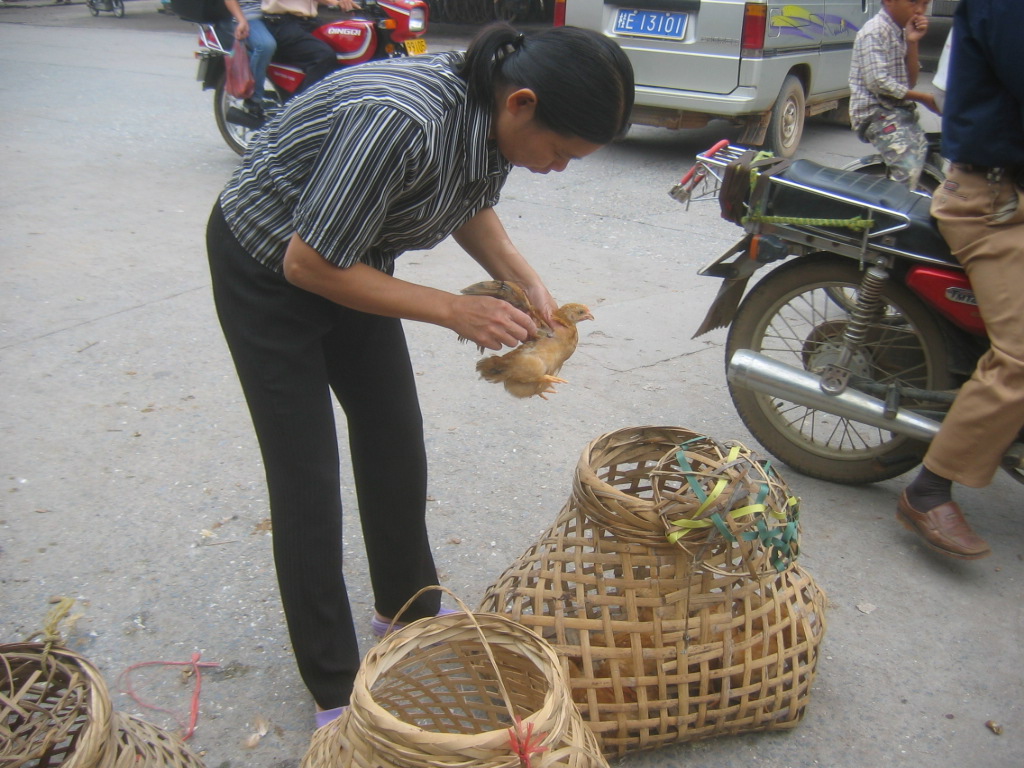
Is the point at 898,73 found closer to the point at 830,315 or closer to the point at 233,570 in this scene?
the point at 830,315

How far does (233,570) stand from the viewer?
287cm

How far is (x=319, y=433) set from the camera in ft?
6.73

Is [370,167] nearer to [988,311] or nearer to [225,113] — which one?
[988,311]

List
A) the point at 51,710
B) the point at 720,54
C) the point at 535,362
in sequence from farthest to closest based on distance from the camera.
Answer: the point at 720,54, the point at 535,362, the point at 51,710

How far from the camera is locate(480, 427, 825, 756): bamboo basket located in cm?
199

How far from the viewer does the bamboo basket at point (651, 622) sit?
199 centimetres

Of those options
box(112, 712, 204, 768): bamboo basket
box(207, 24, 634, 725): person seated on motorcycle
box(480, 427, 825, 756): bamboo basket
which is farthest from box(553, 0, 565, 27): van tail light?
box(112, 712, 204, 768): bamboo basket

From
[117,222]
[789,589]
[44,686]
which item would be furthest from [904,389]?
[117,222]

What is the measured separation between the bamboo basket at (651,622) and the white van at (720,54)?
5.63 meters

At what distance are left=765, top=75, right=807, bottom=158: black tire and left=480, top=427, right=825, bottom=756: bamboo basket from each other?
6.04m

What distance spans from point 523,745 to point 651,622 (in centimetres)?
65

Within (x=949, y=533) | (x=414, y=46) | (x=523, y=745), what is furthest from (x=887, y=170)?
(x=523, y=745)

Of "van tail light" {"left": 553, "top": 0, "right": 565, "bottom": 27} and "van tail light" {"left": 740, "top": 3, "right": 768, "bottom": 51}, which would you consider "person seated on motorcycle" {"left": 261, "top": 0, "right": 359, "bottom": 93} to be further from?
"van tail light" {"left": 740, "top": 3, "right": 768, "bottom": 51}

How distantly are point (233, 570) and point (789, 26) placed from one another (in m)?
6.41
